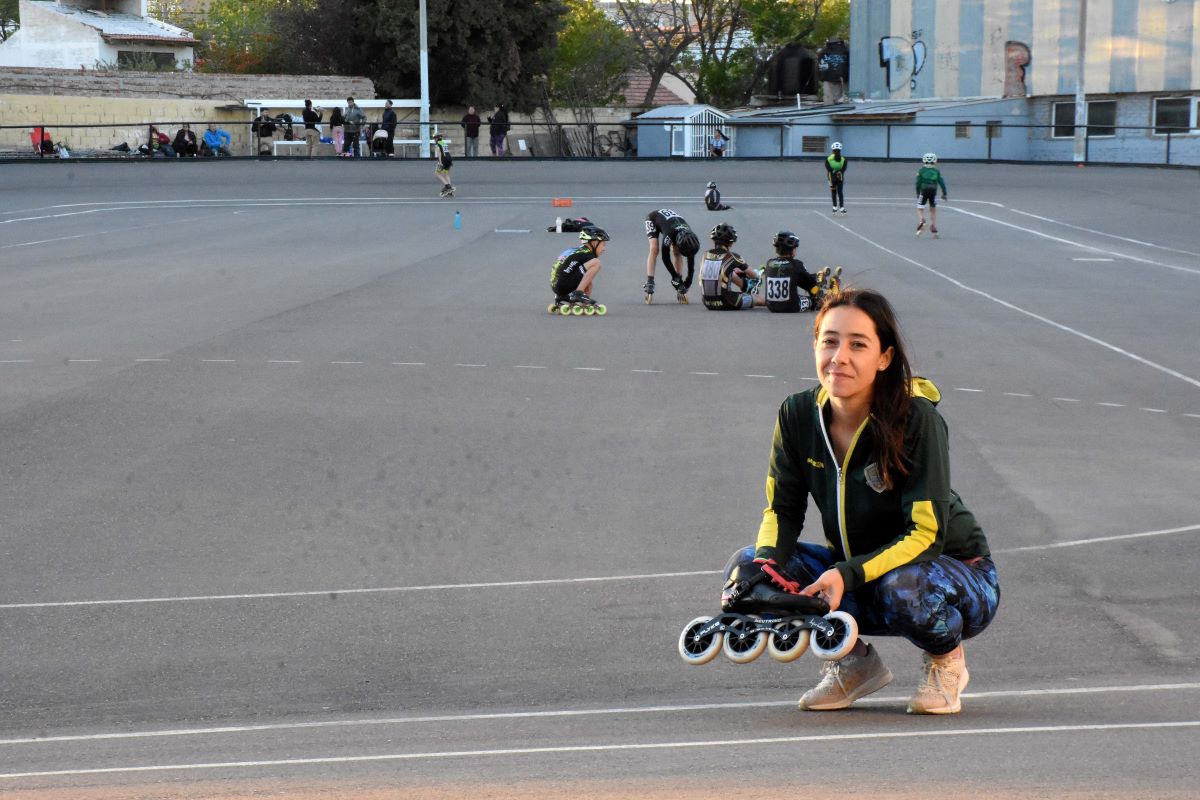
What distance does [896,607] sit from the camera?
4.90 meters

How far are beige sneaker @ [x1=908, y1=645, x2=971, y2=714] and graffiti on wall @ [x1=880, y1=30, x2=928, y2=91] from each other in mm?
60554

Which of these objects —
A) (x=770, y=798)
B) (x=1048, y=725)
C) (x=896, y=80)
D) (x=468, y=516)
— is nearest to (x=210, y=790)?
(x=770, y=798)

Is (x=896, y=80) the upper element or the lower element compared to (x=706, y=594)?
upper

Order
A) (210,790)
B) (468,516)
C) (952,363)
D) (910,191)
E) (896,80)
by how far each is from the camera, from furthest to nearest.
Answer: (896,80), (910,191), (952,363), (468,516), (210,790)

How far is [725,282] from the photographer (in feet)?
67.2

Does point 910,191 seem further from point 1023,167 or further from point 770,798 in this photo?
point 770,798

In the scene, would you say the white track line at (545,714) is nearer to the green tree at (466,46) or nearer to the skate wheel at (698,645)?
the skate wheel at (698,645)

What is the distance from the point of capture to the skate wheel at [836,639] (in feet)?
15.5

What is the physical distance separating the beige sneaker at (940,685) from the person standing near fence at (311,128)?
167 ft

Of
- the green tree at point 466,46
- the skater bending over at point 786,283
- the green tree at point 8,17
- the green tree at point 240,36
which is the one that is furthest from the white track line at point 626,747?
the green tree at point 8,17

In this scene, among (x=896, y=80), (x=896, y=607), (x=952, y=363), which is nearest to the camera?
(x=896, y=607)

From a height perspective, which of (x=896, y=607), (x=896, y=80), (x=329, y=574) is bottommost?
(x=329, y=574)

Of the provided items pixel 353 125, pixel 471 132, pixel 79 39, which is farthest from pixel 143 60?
pixel 471 132

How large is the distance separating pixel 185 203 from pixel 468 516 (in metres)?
40.7
